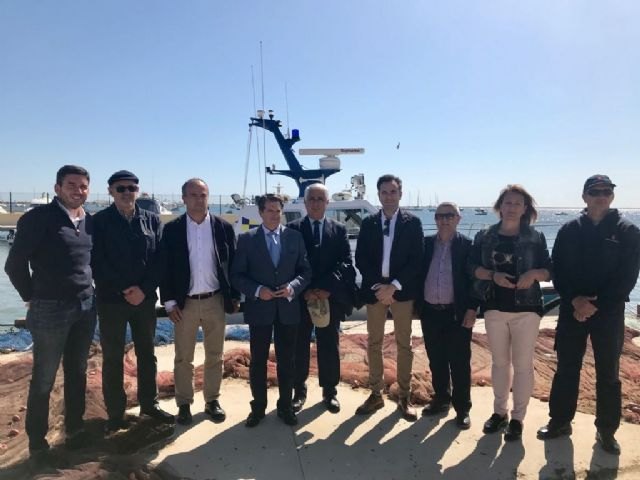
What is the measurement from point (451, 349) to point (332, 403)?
3.57 feet

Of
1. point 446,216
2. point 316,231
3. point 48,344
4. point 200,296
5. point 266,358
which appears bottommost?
point 266,358

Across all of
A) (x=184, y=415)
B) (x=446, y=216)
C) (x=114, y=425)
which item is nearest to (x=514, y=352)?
(x=446, y=216)

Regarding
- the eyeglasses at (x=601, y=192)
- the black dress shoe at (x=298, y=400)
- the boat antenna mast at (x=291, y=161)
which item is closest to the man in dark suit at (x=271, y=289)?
the black dress shoe at (x=298, y=400)

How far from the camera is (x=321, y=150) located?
974 cm

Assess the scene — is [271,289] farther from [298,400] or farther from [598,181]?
[598,181]

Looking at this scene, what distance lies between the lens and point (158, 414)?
3506mm

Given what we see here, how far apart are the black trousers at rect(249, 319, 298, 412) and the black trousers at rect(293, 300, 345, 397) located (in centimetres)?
24

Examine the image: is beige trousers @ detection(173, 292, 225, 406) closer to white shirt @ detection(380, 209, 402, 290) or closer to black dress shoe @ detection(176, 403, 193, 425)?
black dress shoe @ detection(176, 403, 193, 425)

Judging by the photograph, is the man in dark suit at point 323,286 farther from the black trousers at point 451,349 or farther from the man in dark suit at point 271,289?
the black trousers at point 451,349

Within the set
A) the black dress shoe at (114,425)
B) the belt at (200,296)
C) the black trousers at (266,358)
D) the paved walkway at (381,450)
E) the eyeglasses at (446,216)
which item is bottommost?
the paved walkway at (381,450)

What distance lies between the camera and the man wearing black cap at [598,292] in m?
3.09

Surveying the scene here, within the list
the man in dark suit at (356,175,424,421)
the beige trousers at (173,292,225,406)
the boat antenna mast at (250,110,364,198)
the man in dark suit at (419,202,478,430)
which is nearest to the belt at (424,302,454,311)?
the man in dark suit at (419,202,478,430)

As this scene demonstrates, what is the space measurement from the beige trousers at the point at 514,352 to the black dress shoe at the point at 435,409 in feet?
1.38

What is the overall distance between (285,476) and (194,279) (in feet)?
5.14
